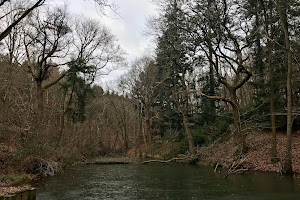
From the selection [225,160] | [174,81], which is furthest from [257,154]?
[174,81]

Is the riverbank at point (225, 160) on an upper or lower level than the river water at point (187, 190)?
upper

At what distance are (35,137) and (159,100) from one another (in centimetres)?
2181

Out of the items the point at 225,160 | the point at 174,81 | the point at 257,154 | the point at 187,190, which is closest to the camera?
the point at 187,190

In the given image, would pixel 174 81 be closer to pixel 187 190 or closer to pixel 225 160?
pixel 225 160

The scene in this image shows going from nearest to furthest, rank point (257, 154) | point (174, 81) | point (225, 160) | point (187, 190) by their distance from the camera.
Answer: point (187, 190), point (257, 154), point (225, 160), point (174, 81)

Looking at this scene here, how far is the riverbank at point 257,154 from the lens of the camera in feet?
49.7

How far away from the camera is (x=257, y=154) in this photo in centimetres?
1742

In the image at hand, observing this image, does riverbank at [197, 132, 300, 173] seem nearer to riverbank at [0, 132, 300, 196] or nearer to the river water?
riverbank at [0, 132, 300, 196]

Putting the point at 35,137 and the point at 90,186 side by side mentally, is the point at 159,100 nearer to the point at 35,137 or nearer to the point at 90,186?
the point at 35,137

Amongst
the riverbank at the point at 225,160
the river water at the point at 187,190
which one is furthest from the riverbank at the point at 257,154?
the river water at the point at 187,190

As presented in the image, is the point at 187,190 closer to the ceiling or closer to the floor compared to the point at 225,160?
closer to the floor

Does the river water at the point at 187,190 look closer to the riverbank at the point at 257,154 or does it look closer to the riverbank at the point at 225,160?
the riverbank at the point at 225,160

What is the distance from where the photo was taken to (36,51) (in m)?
22.5

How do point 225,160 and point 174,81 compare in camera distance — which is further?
point 174,81
